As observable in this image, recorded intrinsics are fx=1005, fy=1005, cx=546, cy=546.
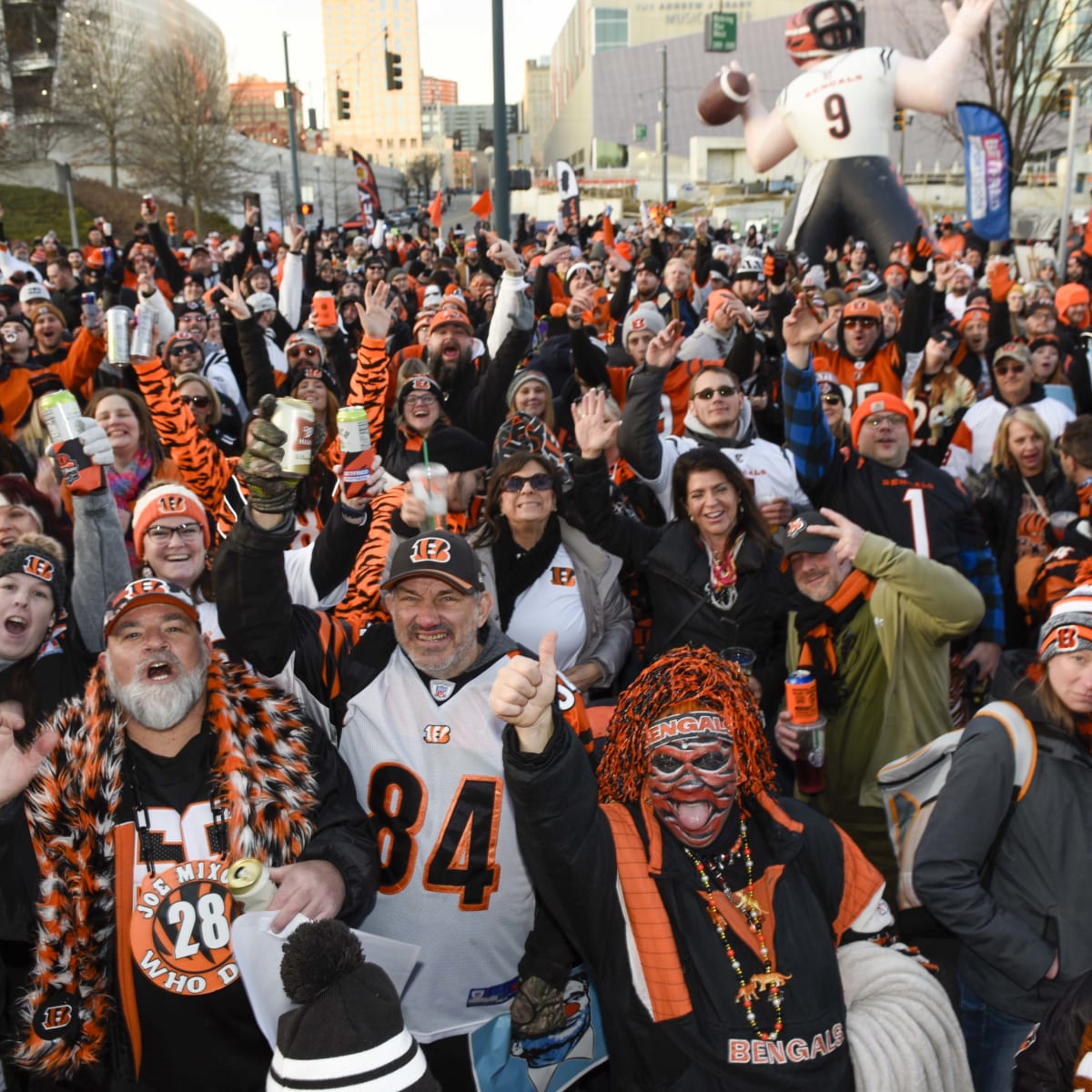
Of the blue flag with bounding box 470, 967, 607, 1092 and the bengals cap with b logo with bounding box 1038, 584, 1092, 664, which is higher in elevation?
the bengals cap with b logo with bounding box 1038, 584, 1092, 664

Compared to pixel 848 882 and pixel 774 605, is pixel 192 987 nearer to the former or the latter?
pixel 848 882

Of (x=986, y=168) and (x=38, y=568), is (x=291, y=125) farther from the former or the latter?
(x=38, y=568)

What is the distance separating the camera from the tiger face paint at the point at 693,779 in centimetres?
238

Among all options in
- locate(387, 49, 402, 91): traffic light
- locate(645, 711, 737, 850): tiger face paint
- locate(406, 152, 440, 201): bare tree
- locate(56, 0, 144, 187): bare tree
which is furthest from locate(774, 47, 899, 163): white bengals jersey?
locate(406, 152, 440, 201): bare tree

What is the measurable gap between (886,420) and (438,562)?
261 centimetres

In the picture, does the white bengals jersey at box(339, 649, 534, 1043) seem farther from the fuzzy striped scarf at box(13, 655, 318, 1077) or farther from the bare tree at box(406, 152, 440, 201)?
the bare tree at box(406, 152, 440, 201)

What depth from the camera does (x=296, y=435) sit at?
107 inches

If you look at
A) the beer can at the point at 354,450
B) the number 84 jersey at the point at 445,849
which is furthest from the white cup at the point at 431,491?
the number 84 jersey at the point at 445,849

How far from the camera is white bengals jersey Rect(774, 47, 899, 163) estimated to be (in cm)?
1895

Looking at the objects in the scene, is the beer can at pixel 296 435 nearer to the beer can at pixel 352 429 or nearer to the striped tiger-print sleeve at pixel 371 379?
the beer can at pixel 352 429

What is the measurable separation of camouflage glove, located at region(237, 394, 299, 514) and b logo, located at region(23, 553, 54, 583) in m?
0.89

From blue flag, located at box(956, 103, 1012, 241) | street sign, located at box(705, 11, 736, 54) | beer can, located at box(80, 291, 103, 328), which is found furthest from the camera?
street sign, located at box(705, 11, 736, 54)

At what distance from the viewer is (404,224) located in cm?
4541

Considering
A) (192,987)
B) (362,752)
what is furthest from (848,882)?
(192,987)
